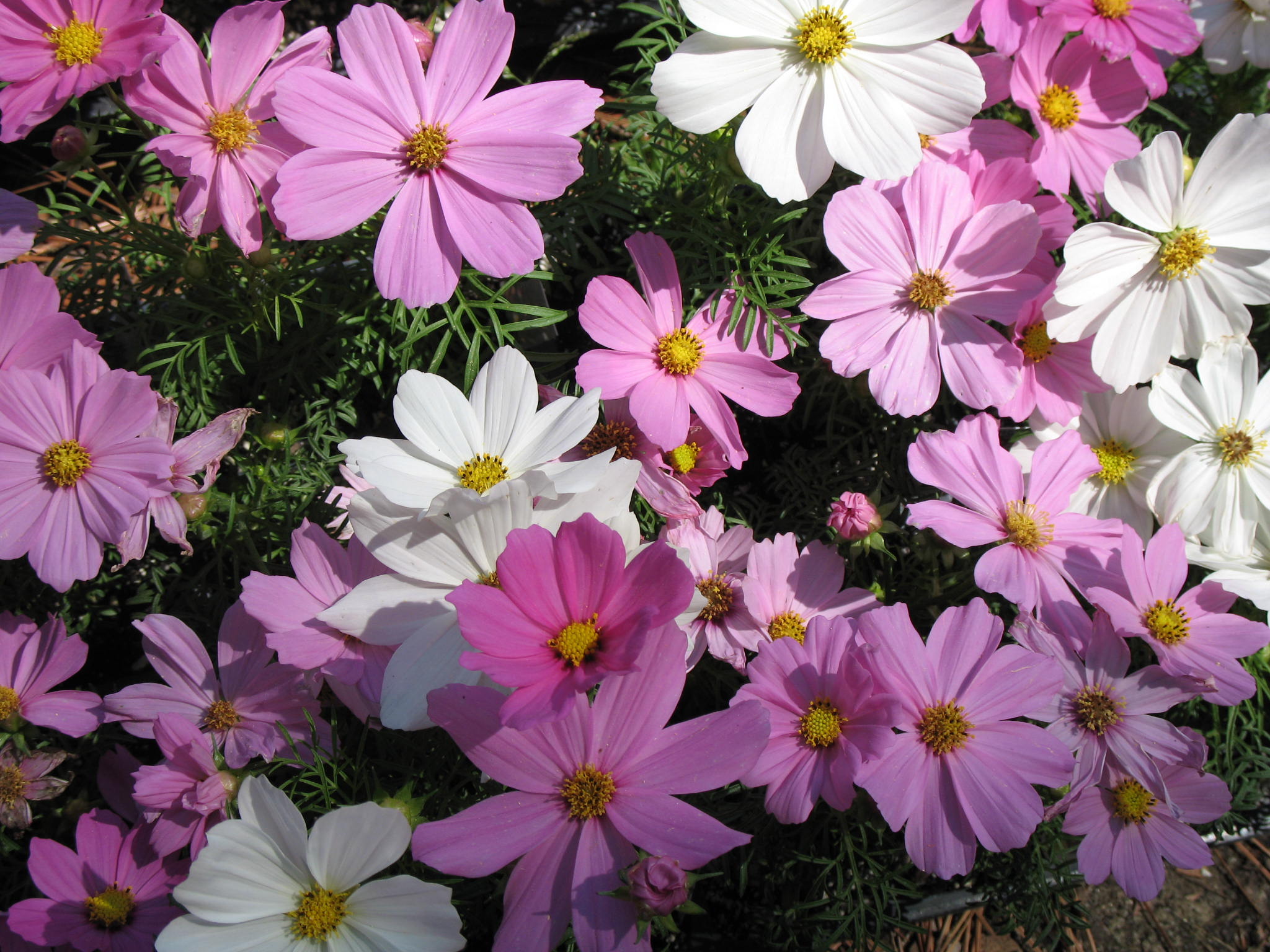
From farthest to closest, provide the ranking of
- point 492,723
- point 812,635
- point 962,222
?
1. point 962,222
2. point 812,635
3. point 492,723

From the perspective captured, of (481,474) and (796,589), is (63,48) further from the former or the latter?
(796,589)

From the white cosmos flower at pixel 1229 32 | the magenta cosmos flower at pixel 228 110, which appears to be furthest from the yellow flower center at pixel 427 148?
the white cosmos flower at pixel 1229 32

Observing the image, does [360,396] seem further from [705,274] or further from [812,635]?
[812,635]

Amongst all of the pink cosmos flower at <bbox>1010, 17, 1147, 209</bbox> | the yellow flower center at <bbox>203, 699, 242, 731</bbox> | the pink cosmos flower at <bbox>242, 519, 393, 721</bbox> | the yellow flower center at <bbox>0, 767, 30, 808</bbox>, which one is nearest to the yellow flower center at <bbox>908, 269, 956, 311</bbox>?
the pink cosmos flower at <bbox>1010, 17, 1147, 209</bbox>

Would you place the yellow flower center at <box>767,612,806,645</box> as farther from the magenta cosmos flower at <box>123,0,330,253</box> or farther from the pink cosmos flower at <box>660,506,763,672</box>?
the magenta cosmos flower at <box>123,0,330,253</box>

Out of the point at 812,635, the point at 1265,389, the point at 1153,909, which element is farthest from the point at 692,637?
the point at 1153,909

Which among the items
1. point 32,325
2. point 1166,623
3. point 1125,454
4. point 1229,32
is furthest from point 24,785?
point 1229,32

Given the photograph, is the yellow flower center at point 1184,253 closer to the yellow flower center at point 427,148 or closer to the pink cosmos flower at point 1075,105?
the pink cosmos flower at point 1075,105
